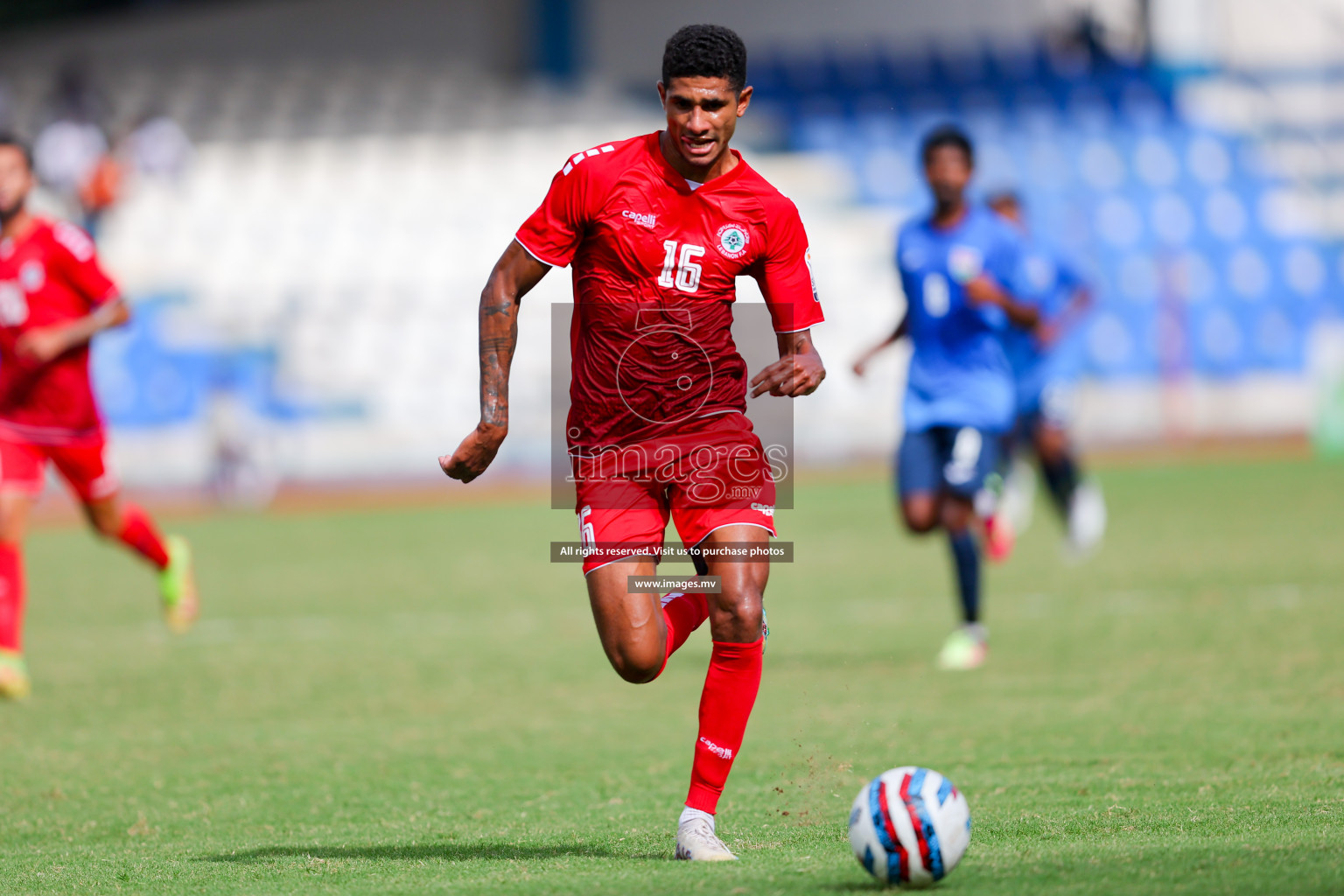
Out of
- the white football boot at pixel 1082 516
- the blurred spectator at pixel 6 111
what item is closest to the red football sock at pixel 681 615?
the white football boot at pixel 1082 516

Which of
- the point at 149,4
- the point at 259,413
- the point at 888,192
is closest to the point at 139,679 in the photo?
the point at 259,413

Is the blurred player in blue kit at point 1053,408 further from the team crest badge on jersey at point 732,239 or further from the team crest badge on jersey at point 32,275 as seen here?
the team crest badge on jersey at point 732,239

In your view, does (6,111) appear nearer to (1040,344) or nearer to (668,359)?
(1040,344)

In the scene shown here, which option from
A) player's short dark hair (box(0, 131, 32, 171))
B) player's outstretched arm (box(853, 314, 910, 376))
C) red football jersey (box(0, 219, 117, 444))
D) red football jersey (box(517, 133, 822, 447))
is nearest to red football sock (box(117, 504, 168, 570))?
red football jersey (box(0, 219, 117, 444))

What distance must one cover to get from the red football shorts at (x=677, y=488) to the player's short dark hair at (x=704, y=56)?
1062 millimetres

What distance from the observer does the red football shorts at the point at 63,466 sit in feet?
29.5

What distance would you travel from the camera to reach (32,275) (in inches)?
355

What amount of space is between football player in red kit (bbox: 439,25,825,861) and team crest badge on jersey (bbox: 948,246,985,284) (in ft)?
13.9

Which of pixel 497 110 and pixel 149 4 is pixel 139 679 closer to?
pixel 497 110

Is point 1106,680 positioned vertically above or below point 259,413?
below

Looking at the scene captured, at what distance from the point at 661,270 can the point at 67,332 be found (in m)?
4.79

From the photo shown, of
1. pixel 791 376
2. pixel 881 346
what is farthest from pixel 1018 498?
pixel 791 376

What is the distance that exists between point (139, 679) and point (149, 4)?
2729 cm

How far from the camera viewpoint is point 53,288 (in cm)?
910
